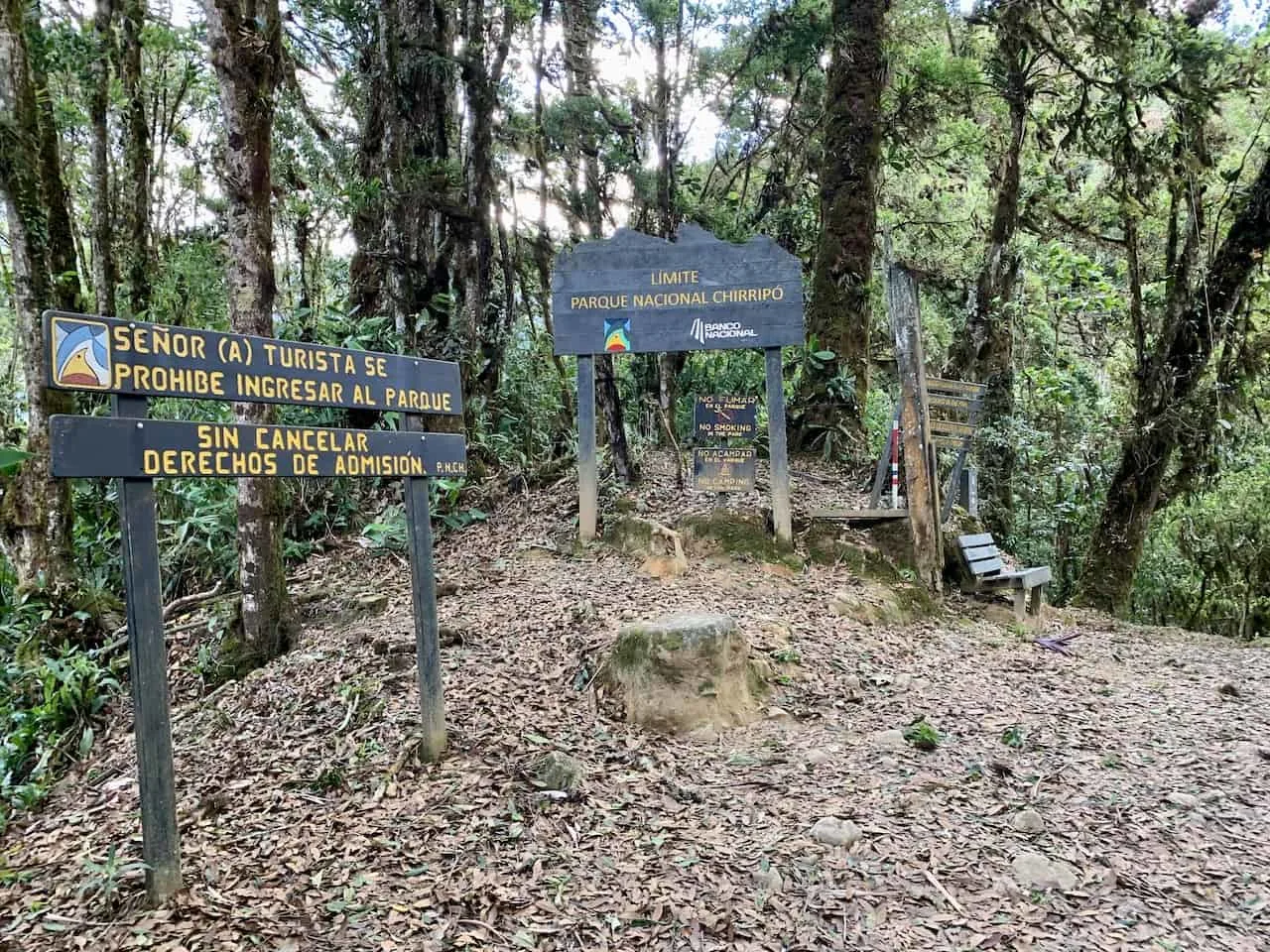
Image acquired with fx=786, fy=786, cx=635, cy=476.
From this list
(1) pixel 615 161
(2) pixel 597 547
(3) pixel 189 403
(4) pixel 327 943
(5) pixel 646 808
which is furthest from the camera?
(1) pixel 615 161

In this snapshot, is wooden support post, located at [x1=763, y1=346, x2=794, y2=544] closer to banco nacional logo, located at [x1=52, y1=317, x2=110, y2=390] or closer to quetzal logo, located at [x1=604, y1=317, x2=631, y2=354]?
quetzal logo, located at [x1=604, y1=317, x2=631, y2=354]

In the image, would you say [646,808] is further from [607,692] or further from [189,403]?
[189,403]

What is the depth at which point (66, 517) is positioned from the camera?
7.37 metres

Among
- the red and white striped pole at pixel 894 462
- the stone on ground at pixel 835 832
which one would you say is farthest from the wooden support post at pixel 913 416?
the stone on ground at pixel 835 832

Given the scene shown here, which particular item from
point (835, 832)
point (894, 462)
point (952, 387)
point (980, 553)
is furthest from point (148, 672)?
point (952, 387)

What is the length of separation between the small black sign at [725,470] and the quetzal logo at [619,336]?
1.37 metres

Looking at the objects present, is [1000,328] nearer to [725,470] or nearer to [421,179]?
[725,470]

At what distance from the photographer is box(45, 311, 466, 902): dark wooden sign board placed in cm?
307

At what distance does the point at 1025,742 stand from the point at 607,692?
8.52ft

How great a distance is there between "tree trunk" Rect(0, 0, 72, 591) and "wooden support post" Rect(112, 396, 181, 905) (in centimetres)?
471

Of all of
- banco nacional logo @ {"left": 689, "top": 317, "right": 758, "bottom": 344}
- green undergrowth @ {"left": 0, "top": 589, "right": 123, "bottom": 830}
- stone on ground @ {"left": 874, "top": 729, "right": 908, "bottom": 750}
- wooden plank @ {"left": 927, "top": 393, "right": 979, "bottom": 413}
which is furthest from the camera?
wooden plank @ {"left": 927, "top": 393, "right": 979, "bottom": 413}

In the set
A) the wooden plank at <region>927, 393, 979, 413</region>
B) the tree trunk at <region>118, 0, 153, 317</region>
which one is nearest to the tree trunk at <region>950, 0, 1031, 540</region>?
the wooden plank at <region>927, 393, 979, 413</region>

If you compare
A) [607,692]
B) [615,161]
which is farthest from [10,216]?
[615,161]

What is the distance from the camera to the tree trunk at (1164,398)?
9406mm
